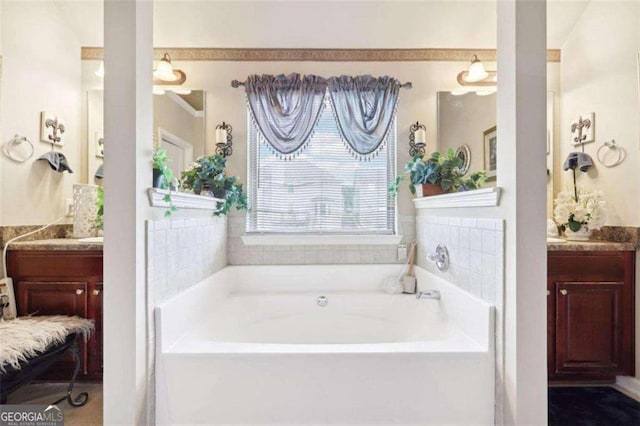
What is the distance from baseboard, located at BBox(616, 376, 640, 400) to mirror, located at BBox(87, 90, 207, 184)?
122 inches

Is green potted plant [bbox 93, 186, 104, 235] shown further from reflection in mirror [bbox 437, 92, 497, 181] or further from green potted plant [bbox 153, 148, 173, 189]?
reflection in mirror [bbox 437, 92, 497, 181]

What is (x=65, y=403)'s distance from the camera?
175 centimetres

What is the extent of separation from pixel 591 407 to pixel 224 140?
9.22 ft

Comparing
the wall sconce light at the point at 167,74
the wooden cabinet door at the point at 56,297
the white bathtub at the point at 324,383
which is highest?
the wall sconce light at the point at 167,74

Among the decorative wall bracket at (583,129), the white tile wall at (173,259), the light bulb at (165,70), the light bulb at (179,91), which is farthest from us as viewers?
the light bulb at (179,91)

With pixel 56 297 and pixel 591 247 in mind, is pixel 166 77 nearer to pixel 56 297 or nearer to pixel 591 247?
pixel 56 297

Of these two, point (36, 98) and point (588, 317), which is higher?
point (36, 98)

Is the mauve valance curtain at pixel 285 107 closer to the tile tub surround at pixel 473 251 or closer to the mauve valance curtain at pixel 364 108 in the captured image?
the mauve valance curtain at pixel 364 108

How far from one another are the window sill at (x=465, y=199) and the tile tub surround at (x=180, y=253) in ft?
4.67

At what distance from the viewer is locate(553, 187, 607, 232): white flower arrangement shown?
1973 millimetres

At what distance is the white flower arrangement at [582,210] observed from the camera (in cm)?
197

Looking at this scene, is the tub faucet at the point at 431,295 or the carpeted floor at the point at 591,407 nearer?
the carpeted floor at the point at 591,407

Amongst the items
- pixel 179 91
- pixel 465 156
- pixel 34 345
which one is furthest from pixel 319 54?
pixel 34 345

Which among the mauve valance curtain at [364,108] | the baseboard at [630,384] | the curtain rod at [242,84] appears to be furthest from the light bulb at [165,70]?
the baseboard at [630,384]
